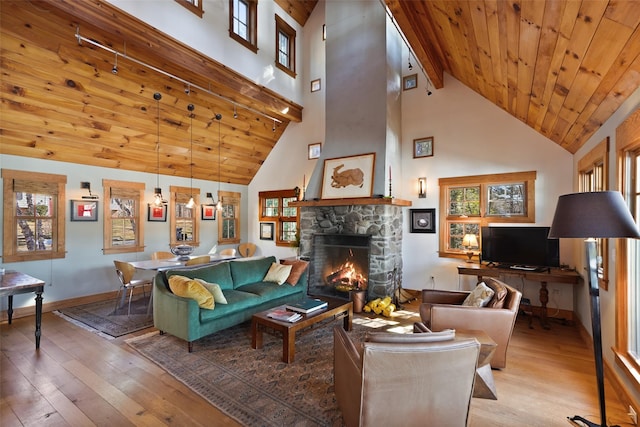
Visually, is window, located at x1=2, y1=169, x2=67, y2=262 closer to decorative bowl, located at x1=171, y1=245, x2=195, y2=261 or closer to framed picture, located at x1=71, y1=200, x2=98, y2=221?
framed picture, located at x1=71, y1=200, x2=98, y2=221

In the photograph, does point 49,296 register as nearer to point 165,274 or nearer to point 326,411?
point 165,274

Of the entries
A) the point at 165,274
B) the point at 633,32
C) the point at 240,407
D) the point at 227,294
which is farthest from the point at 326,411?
the point at 633,32

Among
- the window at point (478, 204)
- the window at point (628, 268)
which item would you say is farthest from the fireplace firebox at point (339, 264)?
the window at point (628, 268)

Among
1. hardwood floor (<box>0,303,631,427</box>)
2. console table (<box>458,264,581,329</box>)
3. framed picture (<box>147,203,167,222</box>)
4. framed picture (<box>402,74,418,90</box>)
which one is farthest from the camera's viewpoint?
framed picture (<box>147,203,167,222</box>)

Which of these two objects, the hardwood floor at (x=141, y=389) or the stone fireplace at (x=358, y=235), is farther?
the stone fireplace at (x=358, y=235)

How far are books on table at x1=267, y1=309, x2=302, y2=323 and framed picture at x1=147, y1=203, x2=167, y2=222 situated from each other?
410 cm

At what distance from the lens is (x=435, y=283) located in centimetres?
558

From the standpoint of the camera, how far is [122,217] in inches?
234

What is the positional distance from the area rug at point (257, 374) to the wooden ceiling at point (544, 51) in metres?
3.02

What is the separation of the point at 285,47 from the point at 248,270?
5.06m

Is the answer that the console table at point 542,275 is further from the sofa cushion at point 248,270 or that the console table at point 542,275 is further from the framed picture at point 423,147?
the sofa cushion at point 248,270

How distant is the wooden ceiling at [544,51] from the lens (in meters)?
1.80

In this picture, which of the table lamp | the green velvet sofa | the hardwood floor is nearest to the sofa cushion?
the green velvet sofa

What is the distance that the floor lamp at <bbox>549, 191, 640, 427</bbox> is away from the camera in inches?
72.2
